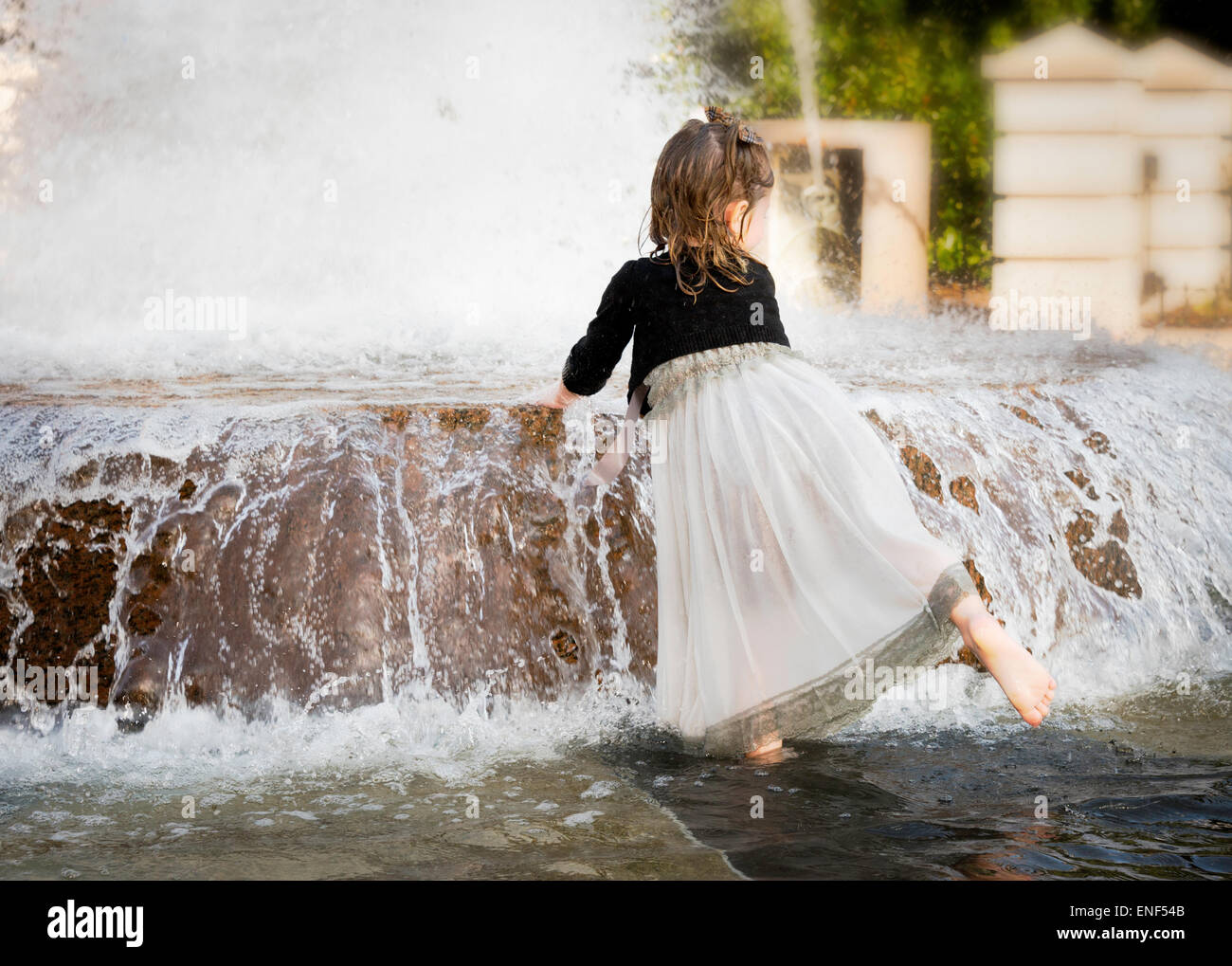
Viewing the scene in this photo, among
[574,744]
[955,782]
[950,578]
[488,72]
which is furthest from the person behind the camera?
[488,72]

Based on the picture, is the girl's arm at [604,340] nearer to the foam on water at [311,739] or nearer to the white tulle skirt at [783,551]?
the white tulle skirt at [783,551]

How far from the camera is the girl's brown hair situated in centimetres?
254

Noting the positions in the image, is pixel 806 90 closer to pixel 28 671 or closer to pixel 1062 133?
pixel 1062 133

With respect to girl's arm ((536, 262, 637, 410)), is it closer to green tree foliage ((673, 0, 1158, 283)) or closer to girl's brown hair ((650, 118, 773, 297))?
girl's brown hair ((650, 118, 773, 297))

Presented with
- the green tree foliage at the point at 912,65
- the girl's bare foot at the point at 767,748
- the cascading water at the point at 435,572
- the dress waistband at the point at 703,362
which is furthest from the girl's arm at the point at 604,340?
the green tree foliage at the point at 912,65

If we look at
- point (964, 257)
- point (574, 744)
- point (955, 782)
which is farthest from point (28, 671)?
point (964, 257)

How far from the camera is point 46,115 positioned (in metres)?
9.93

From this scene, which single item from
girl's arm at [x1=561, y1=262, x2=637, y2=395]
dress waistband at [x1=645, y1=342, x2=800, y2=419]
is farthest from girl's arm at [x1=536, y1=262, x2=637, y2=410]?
dress waistband at [x1=645, y1=342, x2=800, y2=419]

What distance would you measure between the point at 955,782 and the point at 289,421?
2.15m

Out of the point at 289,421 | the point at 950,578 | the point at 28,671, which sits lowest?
the point at 28,671

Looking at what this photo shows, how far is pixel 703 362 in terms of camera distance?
2600 mm

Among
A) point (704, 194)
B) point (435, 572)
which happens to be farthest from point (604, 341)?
point (435, 572)
